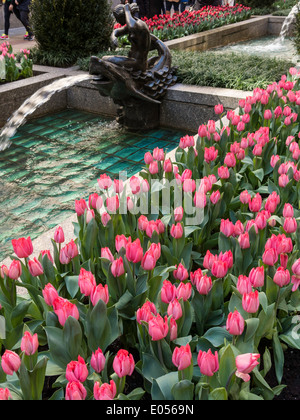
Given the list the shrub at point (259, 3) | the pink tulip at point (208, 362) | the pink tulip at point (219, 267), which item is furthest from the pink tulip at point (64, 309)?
the shrub at point (259, 3)

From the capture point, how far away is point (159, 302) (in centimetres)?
169

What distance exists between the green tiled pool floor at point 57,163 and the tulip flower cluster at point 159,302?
1.42 metres

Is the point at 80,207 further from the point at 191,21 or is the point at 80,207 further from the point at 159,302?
the point at 191,21

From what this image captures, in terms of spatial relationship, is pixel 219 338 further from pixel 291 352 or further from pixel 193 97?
pixel 193 97

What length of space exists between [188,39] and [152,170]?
26.7ft

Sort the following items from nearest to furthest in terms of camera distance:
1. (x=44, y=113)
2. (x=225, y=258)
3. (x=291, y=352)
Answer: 1. (x=225, y=258)
2. (x=291, y=352)
3. (x=44, y=113)

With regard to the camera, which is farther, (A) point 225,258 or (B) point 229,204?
(B) point 229,204

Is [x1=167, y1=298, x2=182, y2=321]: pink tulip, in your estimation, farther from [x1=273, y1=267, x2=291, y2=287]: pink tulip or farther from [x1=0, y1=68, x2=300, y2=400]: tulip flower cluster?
[x1=273, y1=267, x2=291, y2=287]: pink tulip

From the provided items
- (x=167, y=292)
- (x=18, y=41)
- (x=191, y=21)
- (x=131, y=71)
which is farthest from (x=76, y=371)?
(x=18, y=41)

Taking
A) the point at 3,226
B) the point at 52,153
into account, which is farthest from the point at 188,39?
the point at 3,226

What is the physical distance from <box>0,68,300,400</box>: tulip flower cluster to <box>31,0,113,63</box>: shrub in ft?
19.2

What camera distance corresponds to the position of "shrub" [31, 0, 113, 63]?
7.61 metres
